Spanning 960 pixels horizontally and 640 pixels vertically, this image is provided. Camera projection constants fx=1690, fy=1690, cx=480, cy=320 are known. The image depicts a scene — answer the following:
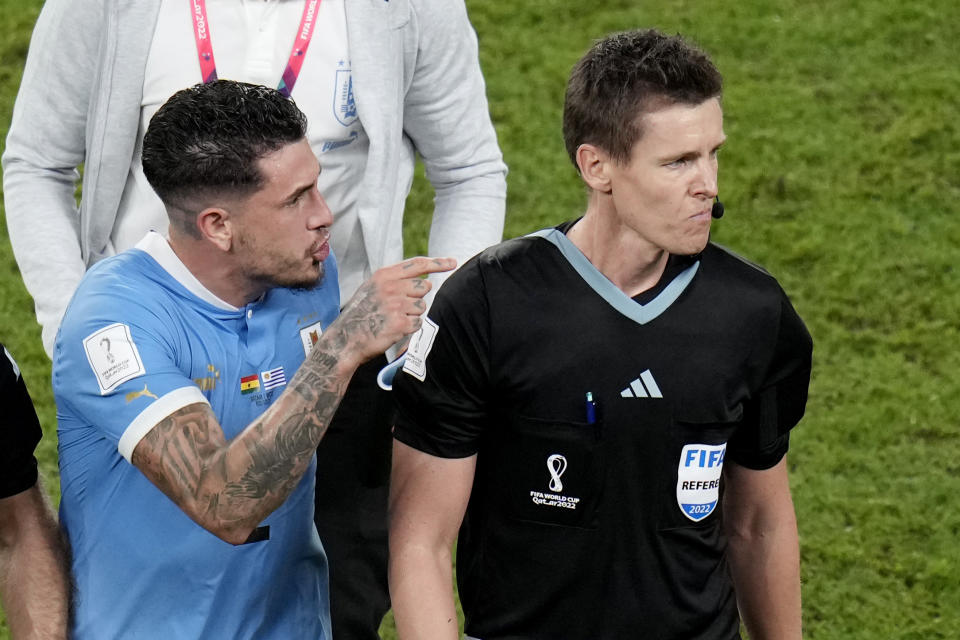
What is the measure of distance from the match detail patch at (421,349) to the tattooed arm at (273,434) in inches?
4.9

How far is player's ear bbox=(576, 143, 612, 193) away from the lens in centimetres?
329

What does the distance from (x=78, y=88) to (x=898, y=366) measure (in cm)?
381

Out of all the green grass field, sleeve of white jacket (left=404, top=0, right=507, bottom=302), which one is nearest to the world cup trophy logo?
sleeve of white jacket (left=404, top=0, right=507, bottom=302)

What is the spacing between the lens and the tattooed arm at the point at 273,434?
304 centimetres

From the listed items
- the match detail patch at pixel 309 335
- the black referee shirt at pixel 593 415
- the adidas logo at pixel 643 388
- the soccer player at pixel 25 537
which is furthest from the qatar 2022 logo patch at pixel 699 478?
the soccer player at pixel 25 537

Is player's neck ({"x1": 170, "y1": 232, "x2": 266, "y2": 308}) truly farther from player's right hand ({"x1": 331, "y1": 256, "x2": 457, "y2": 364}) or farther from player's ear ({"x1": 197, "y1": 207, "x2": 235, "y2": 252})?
player's right hand ({"x1": 331, "y1": 256, "x2": 457, "y2": 364})

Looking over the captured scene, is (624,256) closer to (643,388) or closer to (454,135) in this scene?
(643,388)

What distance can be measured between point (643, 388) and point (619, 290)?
20cm

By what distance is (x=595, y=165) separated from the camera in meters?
3.31

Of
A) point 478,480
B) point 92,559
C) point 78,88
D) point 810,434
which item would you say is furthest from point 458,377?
point 810,434

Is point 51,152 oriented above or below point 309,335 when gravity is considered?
above

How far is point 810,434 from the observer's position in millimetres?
6203

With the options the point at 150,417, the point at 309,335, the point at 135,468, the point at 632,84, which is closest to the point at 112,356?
the point at 150,417

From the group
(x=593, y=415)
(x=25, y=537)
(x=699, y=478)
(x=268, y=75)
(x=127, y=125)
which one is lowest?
(x=25, y=537)
